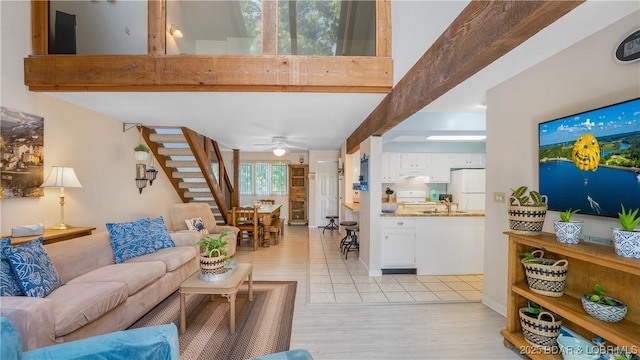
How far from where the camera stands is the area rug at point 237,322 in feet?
7.12

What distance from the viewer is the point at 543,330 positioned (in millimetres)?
1882

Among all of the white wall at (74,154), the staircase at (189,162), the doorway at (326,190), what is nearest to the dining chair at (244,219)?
the staircase at (189,162)

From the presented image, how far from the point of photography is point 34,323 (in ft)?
5.41

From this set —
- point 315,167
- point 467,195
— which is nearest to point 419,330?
point 467,195

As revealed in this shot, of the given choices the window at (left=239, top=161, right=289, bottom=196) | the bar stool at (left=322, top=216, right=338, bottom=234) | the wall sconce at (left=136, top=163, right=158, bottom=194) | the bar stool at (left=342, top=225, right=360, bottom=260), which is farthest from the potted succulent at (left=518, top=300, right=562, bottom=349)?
the window at (left=239, top=161, right=289, bottom=196)

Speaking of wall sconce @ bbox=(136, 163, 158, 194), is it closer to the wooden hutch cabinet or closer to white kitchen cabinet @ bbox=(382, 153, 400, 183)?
the wooden hutch cabinet

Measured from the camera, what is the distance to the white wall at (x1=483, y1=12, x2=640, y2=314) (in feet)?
5.69

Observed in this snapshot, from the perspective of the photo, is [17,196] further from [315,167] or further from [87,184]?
[315,167]

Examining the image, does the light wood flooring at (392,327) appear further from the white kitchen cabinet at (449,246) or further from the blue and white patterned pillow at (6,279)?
the blue and white patterned pillow at (6,279)

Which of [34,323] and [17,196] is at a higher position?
[17,196]

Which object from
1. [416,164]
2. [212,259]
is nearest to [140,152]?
[212,259]

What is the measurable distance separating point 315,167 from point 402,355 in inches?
250

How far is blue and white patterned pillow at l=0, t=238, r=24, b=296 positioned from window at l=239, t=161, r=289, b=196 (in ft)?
22.3

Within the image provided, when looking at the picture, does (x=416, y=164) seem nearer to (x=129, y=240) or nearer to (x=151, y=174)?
(x=151, y=174)
